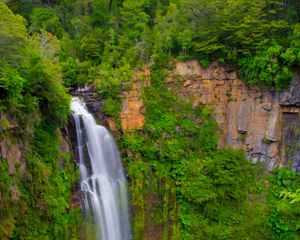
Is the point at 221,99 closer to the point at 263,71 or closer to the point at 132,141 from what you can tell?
the point at 263,71

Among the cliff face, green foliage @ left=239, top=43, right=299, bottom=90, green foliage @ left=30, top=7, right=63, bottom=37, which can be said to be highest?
green foliage @ left=30, top=7, right=63, bottom=37

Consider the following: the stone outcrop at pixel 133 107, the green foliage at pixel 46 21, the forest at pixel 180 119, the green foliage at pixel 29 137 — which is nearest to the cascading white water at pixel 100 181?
the forest at pixel 180 119

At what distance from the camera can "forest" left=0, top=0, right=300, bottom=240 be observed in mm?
12289

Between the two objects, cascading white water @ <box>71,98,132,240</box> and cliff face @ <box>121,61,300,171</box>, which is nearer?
cascading white water @ <box>71,98,132,240</box>

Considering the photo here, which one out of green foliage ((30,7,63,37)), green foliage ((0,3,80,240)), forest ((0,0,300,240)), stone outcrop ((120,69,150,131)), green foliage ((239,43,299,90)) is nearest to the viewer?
green foliage ((0,3,80,240))

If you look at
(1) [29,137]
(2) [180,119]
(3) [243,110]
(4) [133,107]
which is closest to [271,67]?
(3) [243,110]

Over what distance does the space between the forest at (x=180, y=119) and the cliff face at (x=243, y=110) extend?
44 cm

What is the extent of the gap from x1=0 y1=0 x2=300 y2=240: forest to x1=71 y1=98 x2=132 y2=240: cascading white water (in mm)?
505

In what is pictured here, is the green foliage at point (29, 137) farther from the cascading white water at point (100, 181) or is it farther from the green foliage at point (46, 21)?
the green foliage at point (46, 21)

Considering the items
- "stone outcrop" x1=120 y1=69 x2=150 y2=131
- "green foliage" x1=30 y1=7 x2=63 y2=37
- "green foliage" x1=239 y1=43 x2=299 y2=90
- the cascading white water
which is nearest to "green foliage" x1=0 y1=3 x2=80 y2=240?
the cascading white water

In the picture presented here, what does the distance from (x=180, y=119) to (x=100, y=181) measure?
561 centimetres

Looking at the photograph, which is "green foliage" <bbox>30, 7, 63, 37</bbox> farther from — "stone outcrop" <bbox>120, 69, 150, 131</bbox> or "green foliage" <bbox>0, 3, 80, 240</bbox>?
"green foliage" <bbox>0, 3, 80, 240</bbox>

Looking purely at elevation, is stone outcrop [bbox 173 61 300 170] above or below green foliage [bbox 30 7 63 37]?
below

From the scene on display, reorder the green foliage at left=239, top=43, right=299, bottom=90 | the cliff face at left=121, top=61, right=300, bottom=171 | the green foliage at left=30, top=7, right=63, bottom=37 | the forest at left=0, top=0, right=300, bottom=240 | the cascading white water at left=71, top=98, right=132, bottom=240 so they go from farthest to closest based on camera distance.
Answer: the green foliage at left=30, top=7, right=63, bottom=37
the cliff face at left=121, top=61, right=300, bottom=171
the green foliage at left=239, top=43, right=299, bottom=90
the cascading white water at left=71, top=98, right=132, bottom=240
the forest at left=0, top=0, right=300, bottom=240
